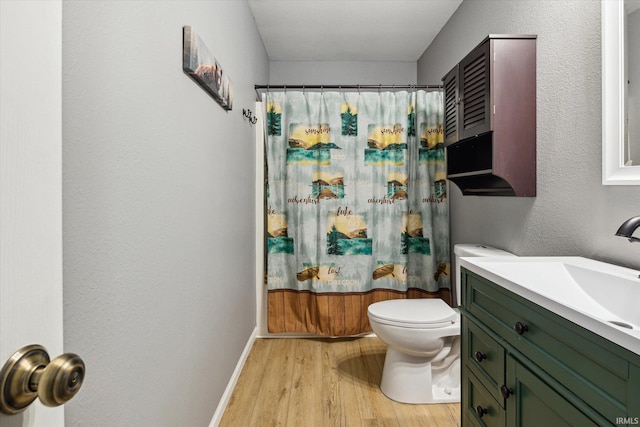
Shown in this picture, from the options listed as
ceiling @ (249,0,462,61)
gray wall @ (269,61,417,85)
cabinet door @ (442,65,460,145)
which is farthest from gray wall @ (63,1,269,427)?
gray wall @ (269,61,417,85)

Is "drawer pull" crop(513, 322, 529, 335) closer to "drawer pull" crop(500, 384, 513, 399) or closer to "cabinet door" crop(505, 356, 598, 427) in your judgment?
"cabinet door" crop(505, 356, 598, 427)

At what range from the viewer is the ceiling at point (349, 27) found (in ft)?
8.62

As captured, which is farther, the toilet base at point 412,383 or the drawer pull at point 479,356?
the toilet base at point 412,383

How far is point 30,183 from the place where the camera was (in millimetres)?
379

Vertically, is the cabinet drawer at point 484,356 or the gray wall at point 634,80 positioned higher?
the gray wall at point 634,80

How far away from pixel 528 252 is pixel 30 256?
1943 mm

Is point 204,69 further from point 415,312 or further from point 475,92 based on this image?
point 415,312

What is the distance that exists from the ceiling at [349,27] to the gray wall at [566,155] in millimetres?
801

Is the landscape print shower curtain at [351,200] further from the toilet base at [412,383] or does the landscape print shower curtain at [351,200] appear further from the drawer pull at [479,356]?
the drawer pull at [479,356]

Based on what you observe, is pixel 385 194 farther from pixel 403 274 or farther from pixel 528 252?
pixel 528 252

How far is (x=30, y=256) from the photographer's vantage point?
38 centimetres

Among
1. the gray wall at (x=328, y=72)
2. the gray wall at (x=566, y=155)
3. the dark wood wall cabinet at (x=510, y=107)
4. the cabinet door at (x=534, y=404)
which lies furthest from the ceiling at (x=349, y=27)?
the cabinet door at (x=534, y=404)

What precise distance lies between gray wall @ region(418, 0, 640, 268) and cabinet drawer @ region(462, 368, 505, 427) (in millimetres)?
662

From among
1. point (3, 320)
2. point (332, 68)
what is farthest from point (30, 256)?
point (332, 68)
